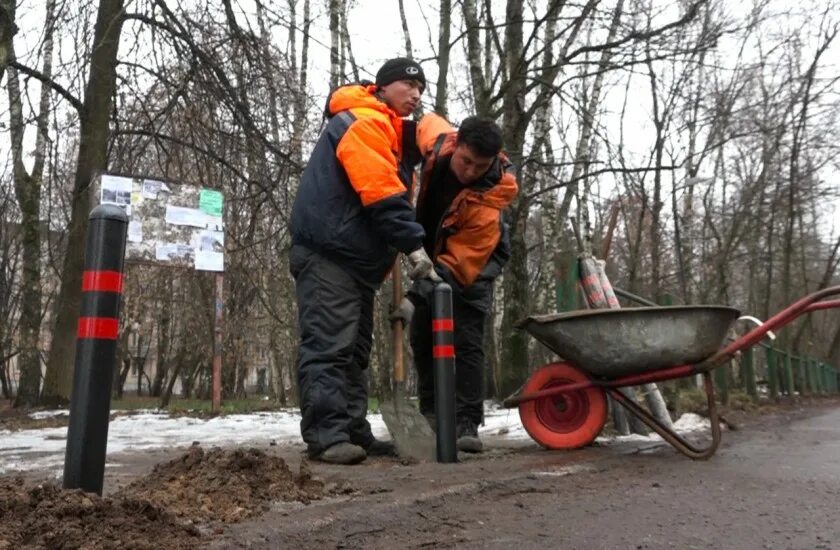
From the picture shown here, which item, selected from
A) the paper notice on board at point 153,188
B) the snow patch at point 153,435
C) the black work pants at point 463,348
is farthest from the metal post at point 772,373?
the paper notice on board at point 153,188

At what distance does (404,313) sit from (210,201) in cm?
435

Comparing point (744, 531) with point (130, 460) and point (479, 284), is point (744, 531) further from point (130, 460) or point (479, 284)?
point (130, 460)

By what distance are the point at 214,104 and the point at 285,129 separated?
74 centimetres

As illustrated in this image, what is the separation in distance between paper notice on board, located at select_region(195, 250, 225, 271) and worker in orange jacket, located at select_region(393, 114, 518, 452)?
3.86m

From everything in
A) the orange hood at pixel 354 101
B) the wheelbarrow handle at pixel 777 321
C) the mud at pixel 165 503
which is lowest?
the mud at pixel 165 503

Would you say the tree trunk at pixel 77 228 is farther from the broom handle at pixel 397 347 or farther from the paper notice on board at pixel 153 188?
the broom handle at pixel 397 347

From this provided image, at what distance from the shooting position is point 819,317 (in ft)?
128

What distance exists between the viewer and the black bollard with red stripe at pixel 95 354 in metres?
2.50

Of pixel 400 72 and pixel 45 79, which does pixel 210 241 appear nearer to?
pixel 45 79

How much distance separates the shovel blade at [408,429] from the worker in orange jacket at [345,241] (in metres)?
0.13

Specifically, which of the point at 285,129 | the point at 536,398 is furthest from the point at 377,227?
the point at 285,129

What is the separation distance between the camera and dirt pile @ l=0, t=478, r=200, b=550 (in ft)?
6.57

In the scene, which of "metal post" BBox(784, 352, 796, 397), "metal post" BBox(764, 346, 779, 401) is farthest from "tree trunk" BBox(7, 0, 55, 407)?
"metal post" BBox(784, 352, 796, 397)

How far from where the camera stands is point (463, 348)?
4.82m
